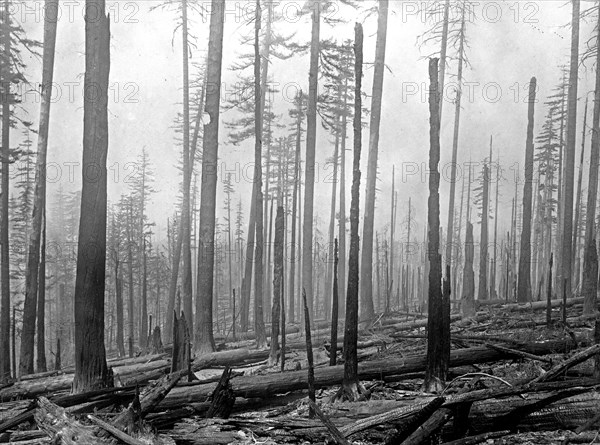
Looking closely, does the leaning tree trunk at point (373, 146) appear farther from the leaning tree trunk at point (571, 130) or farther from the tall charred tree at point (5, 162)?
the tall charred tree at point (5, 162)

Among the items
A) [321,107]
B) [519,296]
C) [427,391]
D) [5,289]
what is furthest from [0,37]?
[519,296]

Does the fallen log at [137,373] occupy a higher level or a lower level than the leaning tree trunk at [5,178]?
lower

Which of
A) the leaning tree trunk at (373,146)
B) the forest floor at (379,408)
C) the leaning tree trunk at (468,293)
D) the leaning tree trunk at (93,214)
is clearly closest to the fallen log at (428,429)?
the forest floor at (379,408)

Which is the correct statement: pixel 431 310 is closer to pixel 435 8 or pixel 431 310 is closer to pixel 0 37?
pixel 0 37

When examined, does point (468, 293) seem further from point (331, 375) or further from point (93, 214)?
point (93, 214)

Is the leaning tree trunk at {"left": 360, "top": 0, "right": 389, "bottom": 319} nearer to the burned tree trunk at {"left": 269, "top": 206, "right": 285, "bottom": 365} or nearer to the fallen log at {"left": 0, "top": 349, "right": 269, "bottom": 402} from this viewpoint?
the burned tree trunk at {"left": 269, "top": 206, "right": 285, "bottom": 365}

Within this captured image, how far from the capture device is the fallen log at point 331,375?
4996 millimetres

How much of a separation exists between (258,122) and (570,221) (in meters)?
11.5

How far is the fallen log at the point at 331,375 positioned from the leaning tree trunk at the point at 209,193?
5.14 metres

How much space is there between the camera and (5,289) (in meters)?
14.2

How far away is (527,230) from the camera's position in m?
16.5

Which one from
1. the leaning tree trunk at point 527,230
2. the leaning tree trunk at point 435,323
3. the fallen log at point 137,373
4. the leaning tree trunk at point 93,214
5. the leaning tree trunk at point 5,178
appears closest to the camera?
the leaning tree trunk at point 435,323

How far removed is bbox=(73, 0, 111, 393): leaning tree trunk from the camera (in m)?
5.63

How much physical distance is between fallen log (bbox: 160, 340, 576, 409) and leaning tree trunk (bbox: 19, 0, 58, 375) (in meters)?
8.57
